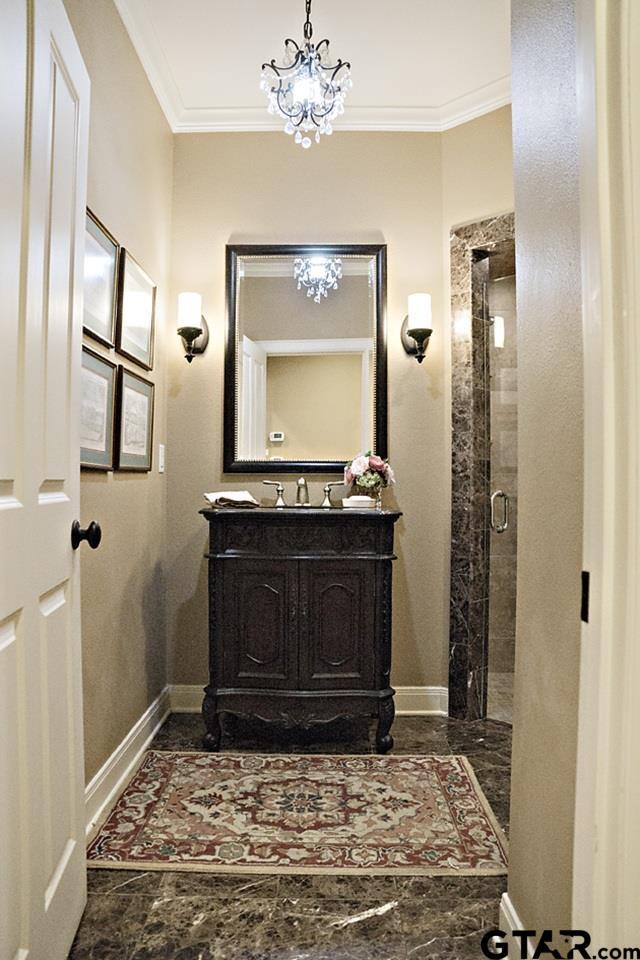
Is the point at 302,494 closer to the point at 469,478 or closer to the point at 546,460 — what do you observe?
the point at 469,478

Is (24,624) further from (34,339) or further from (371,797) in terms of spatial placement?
(371,797)

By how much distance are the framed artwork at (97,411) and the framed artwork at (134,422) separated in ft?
0.24

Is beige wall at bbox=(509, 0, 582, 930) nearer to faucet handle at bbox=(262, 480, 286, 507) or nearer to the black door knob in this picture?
the black door knob

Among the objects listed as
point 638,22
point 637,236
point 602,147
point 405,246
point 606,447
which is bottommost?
point 606,447

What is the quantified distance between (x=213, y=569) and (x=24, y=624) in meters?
1.48

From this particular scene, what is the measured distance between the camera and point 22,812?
3.86ft

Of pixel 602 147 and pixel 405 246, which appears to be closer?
pixel 602 147

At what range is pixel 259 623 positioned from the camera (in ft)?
8.68

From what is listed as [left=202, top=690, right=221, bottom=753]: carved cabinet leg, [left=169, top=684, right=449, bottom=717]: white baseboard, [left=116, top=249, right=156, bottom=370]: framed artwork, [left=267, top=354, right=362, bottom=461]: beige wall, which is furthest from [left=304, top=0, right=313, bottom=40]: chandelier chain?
[left=169, top=684, right=449, bottom=717]: white baseboard

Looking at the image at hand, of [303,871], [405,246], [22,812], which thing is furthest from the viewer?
[405,246]

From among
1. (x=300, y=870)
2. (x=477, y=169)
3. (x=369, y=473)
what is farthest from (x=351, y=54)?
(x=300, y=870)

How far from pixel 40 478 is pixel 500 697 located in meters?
2.85

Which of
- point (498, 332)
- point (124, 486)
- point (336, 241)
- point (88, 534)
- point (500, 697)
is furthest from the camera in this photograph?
point (498, 332)

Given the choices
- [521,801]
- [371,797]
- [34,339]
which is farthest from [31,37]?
[371,797]
